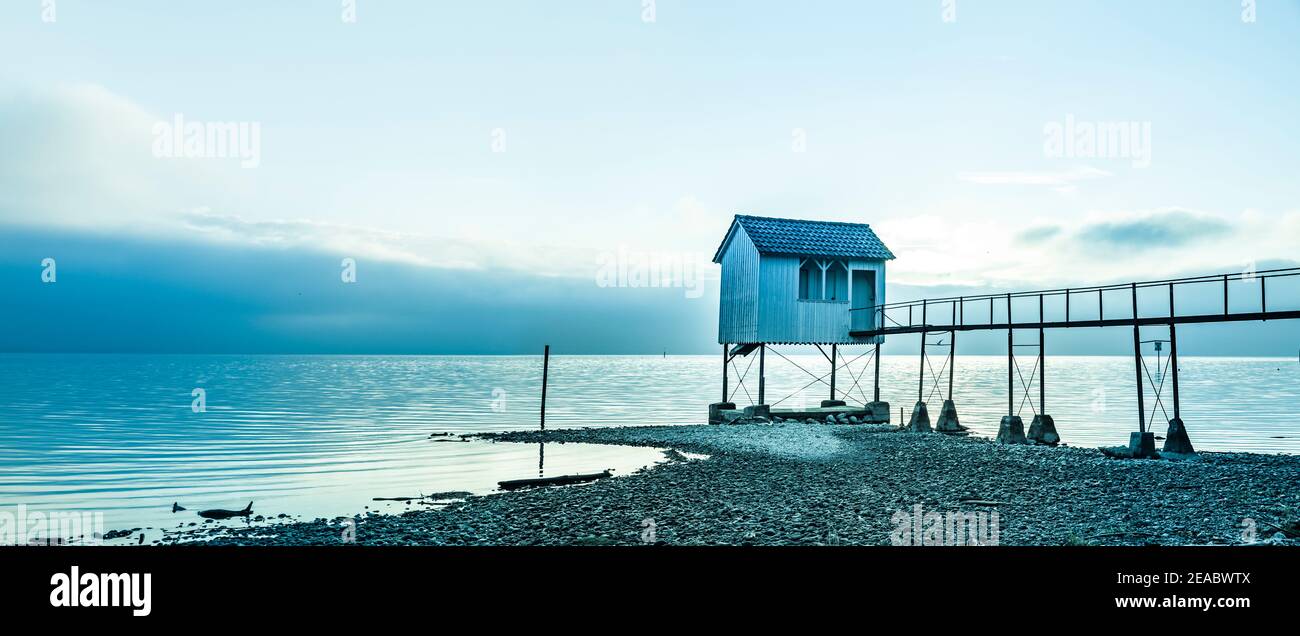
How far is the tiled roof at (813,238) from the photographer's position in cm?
3394

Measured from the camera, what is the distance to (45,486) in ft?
73.5

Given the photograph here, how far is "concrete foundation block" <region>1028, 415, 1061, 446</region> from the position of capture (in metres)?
26.2

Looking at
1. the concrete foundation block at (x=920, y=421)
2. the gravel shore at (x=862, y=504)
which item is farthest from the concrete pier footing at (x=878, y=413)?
the gravel shore at (x=862, y=504)

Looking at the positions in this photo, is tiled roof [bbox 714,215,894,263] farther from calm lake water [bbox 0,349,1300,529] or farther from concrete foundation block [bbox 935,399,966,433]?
calm lake water [bbox 0,349,1300,529]

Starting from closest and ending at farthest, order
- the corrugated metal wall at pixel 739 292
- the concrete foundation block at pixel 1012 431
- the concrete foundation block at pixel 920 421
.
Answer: the concrete foundation block at pixel 1012 431 < the concrete foundation block at pixel 920 421 < the corrugated metal wall at pixel 739 292

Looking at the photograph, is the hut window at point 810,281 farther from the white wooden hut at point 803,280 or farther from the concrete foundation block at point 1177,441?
the concrete foundation block at point 1177,441

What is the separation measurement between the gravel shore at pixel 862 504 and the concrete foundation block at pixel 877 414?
12191 mm

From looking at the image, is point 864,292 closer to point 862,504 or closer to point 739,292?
point 739,292

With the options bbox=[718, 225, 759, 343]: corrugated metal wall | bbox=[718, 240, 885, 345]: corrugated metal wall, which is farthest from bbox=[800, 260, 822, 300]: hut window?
bbox=[718, 225, 759, 343]: corrugated metal wall

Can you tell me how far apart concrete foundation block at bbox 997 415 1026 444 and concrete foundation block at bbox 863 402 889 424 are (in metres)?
9.04

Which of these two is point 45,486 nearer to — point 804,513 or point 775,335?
point 804,513

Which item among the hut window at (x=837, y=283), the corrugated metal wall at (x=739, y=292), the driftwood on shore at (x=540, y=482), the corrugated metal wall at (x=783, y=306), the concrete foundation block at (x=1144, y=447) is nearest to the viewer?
the driftwood on shore at (x=540, y=482)
